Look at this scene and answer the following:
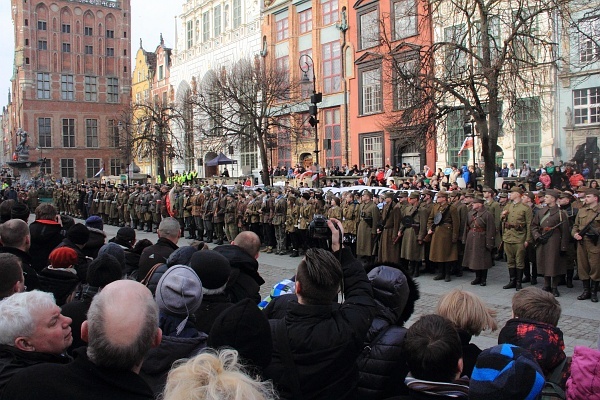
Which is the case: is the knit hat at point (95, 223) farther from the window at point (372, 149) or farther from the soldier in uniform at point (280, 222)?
the window at point (372, 149)

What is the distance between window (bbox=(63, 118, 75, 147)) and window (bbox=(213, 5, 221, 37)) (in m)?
30.9

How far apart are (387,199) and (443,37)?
17.9m

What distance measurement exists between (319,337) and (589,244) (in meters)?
8.30

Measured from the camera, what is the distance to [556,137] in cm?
2539

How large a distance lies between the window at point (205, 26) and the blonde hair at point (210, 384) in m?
54.3

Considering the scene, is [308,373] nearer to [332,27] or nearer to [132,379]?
[132,379]

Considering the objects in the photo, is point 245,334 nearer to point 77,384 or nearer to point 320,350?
point 320,350

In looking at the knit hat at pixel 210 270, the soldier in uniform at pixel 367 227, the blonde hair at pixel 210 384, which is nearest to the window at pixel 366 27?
the soldier in uniform at pixel 367 227

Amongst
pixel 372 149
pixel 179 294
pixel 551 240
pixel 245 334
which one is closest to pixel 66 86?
pixel 372 149

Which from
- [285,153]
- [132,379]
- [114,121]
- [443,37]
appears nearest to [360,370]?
[132,379]

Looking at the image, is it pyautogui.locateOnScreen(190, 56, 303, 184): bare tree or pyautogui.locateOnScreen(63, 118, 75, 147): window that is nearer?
pyautogui.locateOnScreen(190, 56, 303, 184): bare tree

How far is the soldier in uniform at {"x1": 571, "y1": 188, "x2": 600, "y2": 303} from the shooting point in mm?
9625

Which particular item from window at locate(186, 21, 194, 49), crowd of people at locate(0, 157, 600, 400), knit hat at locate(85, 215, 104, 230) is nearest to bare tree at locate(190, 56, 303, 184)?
window at locate(186, 21, 194, 49)

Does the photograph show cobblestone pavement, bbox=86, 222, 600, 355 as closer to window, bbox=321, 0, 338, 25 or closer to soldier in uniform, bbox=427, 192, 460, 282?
soldier in uniform, bbox=427, 192, 460, 282
